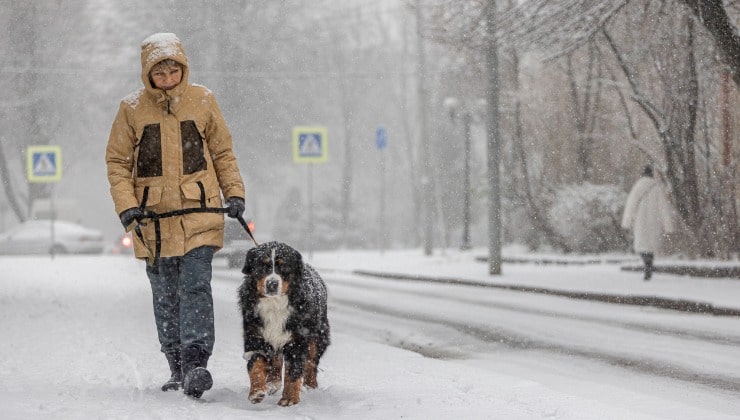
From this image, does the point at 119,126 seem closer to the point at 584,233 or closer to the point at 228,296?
the point at 228,296

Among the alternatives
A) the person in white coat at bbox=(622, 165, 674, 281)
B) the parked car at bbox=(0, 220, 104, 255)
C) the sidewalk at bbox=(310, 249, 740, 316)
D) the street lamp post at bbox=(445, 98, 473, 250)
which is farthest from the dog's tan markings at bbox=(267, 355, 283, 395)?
the parked car at bbox=(0, 220, 104, 255)

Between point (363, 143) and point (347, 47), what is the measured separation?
34.7 feet

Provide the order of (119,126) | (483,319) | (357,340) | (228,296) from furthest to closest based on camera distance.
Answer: (228,296), (483,319), (357,340), (119,126)

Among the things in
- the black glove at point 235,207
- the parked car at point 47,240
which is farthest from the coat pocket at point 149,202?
the parked car at point 47,240

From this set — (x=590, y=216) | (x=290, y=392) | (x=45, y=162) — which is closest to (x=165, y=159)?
(x=290, y=392)

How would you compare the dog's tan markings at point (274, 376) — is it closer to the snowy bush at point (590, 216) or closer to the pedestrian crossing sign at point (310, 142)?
the snowy bush at point (590, 216)

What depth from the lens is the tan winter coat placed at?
599cm

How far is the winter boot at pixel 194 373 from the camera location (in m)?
5.80

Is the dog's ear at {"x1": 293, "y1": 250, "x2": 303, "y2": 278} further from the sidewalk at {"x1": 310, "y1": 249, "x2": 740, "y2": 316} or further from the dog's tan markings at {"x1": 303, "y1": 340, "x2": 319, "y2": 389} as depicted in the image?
the sidewalk at {"x1": 310, "y1": 249, "x2": 740, "y2": 316}

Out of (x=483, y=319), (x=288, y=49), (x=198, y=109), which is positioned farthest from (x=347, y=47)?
(x=198, y=109)

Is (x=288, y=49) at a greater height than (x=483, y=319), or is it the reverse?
(x=288, y=49)

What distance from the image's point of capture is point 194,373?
581cm

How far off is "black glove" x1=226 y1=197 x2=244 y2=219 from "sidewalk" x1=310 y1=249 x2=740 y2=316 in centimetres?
747

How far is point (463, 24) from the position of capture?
16.6 meters
